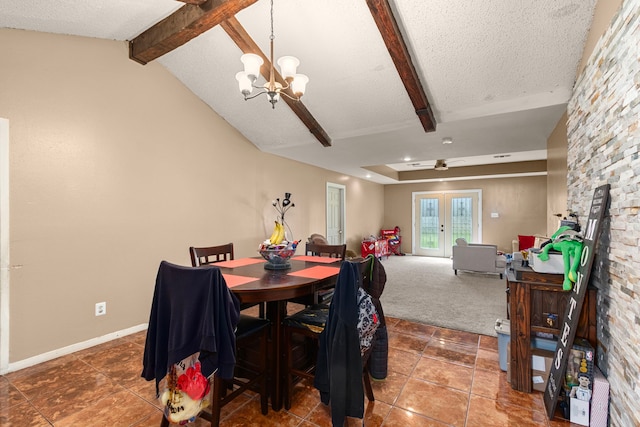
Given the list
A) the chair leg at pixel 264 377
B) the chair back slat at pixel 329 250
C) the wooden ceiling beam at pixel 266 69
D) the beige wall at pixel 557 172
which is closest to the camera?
the chair leg at pixel 264 377

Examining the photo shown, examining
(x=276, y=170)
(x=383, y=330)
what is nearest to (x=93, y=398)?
(x=383, y=330)

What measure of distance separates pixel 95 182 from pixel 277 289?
2287 mm

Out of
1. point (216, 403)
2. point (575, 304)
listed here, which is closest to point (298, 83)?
point (216, 403)

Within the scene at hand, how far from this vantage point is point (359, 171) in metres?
6.99

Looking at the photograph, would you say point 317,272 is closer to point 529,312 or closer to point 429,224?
point 529,312

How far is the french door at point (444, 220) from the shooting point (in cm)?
834

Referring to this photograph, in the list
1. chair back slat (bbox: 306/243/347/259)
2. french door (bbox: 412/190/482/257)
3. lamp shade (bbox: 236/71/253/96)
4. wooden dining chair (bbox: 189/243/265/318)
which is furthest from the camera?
french door (bbox: 412/190/482/257)

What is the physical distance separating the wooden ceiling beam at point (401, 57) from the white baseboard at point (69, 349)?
369 cm

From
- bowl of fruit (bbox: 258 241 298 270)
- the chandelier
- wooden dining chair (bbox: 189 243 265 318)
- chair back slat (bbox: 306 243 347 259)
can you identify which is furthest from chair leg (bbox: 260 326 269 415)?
the chandelier

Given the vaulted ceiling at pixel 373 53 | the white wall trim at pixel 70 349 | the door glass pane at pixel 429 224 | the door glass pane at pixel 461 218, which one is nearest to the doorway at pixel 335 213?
the vaulted ceiling at pixel 373 53

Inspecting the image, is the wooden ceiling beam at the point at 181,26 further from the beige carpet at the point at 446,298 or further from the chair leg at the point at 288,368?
the beige carpet at the point at 446,298

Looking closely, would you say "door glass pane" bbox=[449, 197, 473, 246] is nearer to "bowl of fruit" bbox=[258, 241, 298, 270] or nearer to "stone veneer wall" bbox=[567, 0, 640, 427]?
"stone veneer wall" bbox=[567, 0, 640, 427]

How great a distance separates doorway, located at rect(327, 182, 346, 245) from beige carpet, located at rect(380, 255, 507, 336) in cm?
143

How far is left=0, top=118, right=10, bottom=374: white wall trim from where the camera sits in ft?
7.40
